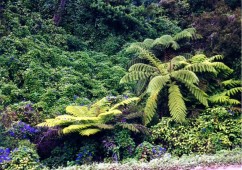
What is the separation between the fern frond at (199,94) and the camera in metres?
8.11

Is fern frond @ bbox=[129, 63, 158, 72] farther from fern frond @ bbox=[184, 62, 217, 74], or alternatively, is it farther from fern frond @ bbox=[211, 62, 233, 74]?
fern frond @ bbox=[211, 62, 233, 74]

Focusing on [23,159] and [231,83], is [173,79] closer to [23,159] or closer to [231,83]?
[231,83]

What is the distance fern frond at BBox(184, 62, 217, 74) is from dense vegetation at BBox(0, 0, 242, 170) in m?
0.03

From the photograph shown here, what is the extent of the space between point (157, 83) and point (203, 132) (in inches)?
62.3

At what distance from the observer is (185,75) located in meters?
8.34

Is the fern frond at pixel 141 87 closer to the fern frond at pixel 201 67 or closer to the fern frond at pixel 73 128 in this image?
the fern frond at pixel 201 67

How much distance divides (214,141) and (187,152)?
2.09 feet

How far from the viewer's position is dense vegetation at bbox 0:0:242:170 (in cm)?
730

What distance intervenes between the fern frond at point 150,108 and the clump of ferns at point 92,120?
0.21 m

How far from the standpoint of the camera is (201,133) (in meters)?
7.64

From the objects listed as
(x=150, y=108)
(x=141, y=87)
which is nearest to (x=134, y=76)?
(x=141, y=87)

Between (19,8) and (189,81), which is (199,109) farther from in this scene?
(19,8)

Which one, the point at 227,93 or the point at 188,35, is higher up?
the point at 188,35

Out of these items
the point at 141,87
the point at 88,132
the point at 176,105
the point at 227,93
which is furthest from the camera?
the point at 141,87
